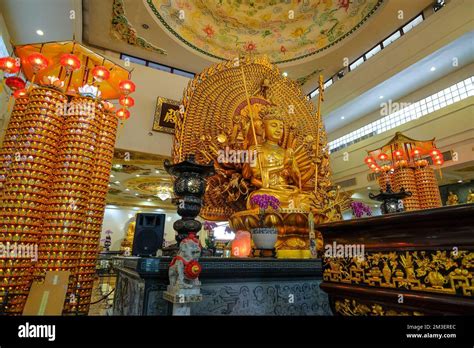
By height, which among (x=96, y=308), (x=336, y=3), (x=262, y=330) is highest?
(x=336, y=3)

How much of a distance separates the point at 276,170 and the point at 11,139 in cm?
308

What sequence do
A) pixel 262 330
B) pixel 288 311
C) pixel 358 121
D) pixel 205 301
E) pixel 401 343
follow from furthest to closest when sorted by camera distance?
pixel 358 121 → pixel 288 311 → pixel 205 301 → pixel 262 330 → pixel 401 343

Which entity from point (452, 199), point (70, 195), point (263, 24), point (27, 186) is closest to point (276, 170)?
point (70, 195)

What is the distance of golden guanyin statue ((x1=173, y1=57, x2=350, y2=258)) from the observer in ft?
11.8

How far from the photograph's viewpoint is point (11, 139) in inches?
94.0

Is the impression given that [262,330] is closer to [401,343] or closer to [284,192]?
[401,343]

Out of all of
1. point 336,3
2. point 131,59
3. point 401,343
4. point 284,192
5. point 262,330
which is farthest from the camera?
point 131,59

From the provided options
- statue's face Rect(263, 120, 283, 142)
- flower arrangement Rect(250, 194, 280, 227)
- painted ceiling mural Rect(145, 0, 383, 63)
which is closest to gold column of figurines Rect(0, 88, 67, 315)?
flower arrangement Rect(250, 194, 280, 227)

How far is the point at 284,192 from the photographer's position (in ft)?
11.5

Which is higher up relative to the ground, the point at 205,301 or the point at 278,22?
the point at 278,22

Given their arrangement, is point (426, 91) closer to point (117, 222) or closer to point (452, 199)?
point (452, 199)

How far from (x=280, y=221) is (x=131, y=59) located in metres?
6.56

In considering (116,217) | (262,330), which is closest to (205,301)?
(262,330)

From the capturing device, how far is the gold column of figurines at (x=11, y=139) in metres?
2.30
